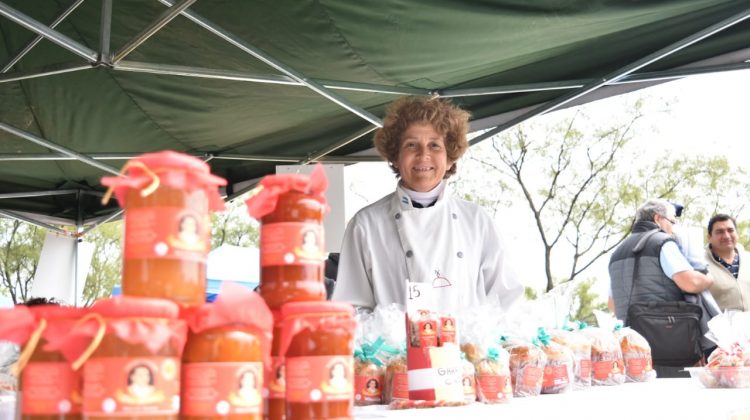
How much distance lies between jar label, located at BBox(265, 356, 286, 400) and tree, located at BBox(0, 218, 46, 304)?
20.1 metres

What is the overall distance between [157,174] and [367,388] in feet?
3.18

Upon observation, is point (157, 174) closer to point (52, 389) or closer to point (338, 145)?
point (52, 389)

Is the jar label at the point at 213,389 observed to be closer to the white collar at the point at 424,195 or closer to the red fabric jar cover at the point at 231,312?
the red fabric jar cover at the point at 231,312

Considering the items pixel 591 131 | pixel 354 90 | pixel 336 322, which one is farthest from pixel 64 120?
pixel 591 131

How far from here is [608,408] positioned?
1.50 m

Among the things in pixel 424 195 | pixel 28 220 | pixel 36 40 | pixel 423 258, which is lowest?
pixel 423 258

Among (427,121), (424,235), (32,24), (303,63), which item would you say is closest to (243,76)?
(303,63)

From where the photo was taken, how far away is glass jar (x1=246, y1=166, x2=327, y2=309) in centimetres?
113

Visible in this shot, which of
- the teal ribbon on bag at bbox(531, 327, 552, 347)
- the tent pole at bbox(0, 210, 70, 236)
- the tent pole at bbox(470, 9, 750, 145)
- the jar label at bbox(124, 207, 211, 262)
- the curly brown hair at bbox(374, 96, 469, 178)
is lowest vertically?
the teal ribbon on bag at bbox(531, 327, 552, 347)

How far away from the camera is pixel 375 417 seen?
1.37m

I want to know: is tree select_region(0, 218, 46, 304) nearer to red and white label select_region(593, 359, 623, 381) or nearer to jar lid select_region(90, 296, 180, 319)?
red and white label select_region(593, 359, 623, 381)

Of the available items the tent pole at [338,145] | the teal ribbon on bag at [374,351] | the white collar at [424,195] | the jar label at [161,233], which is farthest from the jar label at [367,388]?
the tent pole at [338,145]

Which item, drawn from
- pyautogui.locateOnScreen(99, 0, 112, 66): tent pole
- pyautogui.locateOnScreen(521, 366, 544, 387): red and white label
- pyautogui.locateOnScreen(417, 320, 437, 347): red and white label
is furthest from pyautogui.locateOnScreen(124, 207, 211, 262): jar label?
pyautogui.locateOnScreen(99, 0, 112, 66): tent pole

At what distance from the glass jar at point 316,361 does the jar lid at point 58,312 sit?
28 cm
